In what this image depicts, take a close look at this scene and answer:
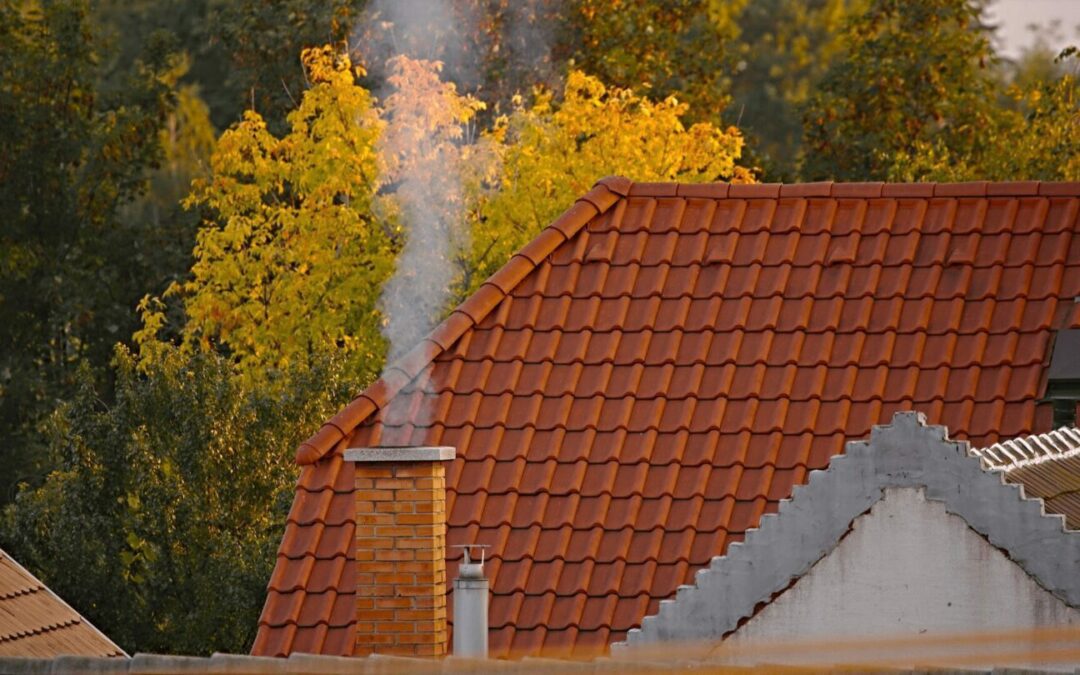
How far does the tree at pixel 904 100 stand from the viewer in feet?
129

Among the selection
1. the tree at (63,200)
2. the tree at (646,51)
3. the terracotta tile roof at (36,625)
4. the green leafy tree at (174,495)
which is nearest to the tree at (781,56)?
the tree at (646,51)

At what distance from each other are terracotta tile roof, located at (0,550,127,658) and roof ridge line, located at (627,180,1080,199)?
5545 mm

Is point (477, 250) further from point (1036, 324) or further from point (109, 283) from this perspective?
point (1036, 324)

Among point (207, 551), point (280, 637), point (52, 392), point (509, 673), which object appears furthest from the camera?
point (52, 392)

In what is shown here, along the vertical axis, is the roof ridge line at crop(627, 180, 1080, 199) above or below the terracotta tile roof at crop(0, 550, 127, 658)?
above

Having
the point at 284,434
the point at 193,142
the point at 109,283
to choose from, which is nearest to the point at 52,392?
the point at 109,283

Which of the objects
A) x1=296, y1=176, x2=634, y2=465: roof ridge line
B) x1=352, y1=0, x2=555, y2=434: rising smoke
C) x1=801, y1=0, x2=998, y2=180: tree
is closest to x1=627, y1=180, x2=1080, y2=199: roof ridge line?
x1=296, y1=176, x2=634, y2=465: roof ridge line

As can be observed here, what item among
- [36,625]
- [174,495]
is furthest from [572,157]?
[36,625]

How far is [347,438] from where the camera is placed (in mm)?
15531

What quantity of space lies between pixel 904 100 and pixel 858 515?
29503 mm

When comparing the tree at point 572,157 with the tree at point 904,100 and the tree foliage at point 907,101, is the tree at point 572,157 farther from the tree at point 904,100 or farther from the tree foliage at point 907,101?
the tree at point 904,100

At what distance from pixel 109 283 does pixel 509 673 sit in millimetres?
30348

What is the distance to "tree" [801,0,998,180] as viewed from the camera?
39.4 metres

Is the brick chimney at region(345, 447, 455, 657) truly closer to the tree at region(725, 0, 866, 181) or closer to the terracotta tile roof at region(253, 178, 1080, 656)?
the terracotta tile roof at region(253, 178, 1080, 656)
